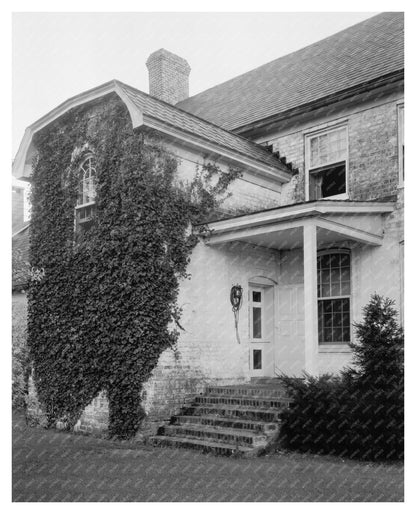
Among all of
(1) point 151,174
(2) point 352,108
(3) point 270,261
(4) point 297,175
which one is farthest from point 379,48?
(1) point 151,174

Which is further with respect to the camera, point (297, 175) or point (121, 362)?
point (297, 175)

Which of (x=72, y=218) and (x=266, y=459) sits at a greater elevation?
(x=72, y=218)

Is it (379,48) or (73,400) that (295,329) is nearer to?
(73,400)

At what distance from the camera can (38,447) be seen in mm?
10242

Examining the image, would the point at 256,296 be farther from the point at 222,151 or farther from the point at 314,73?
the point at 314,73

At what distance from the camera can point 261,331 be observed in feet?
44.7

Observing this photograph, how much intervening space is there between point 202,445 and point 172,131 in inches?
224

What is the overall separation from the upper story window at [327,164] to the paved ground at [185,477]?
21.0ft

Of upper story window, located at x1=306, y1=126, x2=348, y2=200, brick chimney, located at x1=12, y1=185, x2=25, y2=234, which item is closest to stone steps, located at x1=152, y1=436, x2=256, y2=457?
upper story window, located at x1=306, y1=126, x2=348, y2=200

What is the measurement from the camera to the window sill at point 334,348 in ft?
41.3

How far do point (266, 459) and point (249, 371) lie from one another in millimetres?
4068

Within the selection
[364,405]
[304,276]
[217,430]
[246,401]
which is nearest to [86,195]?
[304,276]

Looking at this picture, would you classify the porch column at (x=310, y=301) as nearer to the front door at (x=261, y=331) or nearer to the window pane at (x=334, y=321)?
the window pane at (x=334, y=321)

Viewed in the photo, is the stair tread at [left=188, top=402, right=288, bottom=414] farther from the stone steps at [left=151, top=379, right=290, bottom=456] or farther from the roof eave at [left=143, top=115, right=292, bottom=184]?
the roof eave at [left=143, top=115, right=292, bottom=184]
